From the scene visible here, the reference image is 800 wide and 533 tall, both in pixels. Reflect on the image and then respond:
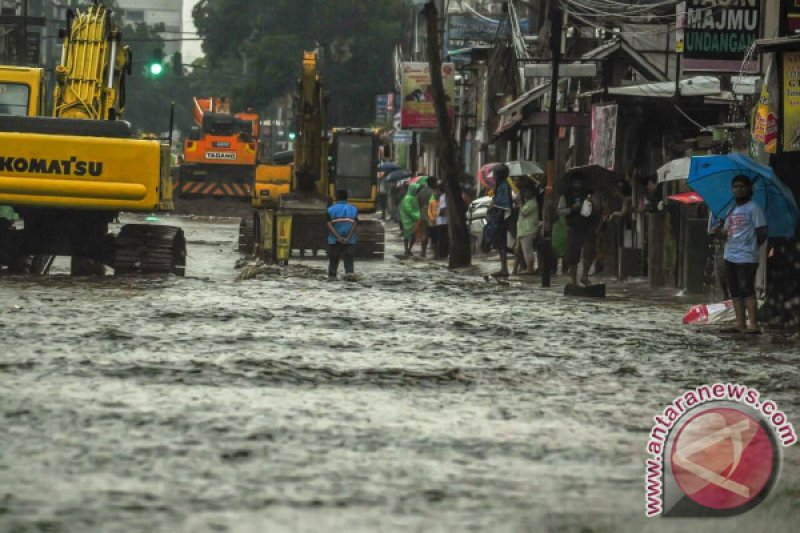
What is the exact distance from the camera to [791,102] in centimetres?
1984

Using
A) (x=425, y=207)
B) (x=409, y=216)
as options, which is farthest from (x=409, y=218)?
(x=425, y=207)

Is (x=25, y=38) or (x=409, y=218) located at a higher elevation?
(x=25, y=38)

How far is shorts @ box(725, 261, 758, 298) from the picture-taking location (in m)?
19.3

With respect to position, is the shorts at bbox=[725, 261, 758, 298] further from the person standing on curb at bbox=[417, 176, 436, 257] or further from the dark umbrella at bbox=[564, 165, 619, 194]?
the person standing on curb at bbox=[417, 176, 436, 257]

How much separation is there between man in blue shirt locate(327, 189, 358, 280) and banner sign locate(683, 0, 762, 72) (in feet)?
24.0

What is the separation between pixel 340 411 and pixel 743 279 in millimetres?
8736

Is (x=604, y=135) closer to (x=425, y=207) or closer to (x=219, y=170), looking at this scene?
(x=425, y=207)

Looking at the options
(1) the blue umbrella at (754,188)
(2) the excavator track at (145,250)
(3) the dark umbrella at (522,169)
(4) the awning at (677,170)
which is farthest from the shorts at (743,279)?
(3) the dark umbrella at (522,169)

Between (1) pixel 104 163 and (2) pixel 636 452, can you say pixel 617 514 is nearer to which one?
(2) pixel 636 452

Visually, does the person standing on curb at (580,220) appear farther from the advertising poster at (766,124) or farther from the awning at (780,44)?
Answer: the awning at (780,44)

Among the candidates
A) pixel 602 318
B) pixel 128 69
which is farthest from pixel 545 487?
pixel 128 69

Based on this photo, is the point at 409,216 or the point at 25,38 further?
the point at 25,38

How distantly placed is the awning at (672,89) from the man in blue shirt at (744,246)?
9390mm

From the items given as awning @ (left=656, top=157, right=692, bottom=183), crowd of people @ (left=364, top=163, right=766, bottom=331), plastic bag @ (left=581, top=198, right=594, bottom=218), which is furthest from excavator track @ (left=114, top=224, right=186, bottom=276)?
awning @ (left=656, top=157, right=692, bottom=183)
